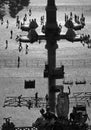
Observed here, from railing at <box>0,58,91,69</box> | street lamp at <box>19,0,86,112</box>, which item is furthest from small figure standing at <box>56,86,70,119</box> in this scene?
railing at <box>0,58,91,69</box>

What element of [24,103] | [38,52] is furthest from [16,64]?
[24,103]

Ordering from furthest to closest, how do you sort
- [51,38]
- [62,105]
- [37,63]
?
1. [37,63]
2. [51,38]
3. [62,105]

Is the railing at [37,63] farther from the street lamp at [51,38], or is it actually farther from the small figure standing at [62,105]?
the small figure standing at [62,105]

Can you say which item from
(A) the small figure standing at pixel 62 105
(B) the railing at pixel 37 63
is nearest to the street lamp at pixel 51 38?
(A) the small figure standing at pixel 62 105

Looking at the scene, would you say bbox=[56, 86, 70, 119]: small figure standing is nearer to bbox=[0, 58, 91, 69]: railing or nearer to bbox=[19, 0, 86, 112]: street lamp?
bbox=[19, 0, 86, 112]: street lamp

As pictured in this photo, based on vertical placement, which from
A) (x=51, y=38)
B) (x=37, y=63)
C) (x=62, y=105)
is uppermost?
(x=37, y=63)

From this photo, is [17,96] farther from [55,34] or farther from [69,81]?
[55,34]

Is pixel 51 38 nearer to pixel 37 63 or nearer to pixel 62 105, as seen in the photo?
pixel 62 105

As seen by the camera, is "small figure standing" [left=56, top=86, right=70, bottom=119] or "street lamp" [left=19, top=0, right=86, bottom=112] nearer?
"small figure standing" [left=56, top=86, right=70, bottom=119]

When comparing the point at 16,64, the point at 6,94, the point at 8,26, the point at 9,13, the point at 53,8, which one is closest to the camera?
the point at 53,8

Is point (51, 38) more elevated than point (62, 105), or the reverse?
point (51, 38)

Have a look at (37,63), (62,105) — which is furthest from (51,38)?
(37,63)
